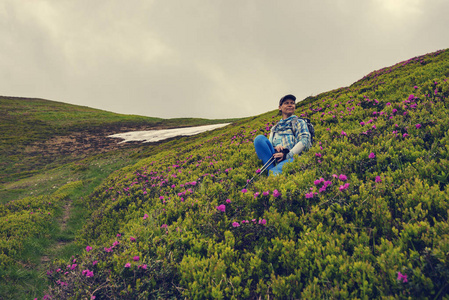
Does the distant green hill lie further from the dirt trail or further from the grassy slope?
the dirt trail

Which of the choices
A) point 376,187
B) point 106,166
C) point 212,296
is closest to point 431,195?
point 376,187

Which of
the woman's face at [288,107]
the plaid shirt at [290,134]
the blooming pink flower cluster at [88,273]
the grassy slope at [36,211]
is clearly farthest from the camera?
the woman's face at [288,107]

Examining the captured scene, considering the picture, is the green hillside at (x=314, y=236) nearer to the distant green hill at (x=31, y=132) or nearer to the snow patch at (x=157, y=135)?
the distant green hill at (x=31, y=132)

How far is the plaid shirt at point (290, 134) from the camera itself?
691 cm

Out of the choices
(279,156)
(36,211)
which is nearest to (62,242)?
(36,211)

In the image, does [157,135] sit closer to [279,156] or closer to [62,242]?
[62,242]

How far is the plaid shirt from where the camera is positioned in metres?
6.91

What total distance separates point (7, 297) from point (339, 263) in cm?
735

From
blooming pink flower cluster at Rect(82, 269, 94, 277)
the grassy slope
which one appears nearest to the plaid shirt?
blooming pink flower cluster at Rect(82, 269, 94, 277)

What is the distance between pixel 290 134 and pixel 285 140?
0.25 metres

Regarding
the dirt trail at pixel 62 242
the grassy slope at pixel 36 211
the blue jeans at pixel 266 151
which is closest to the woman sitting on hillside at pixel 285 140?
the blue jeans at pixel 266 151

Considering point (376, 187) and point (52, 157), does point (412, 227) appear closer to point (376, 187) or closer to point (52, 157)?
point (376, 187)

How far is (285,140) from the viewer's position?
283 inches

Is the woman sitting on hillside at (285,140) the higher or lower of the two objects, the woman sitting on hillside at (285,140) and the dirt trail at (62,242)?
the higher
